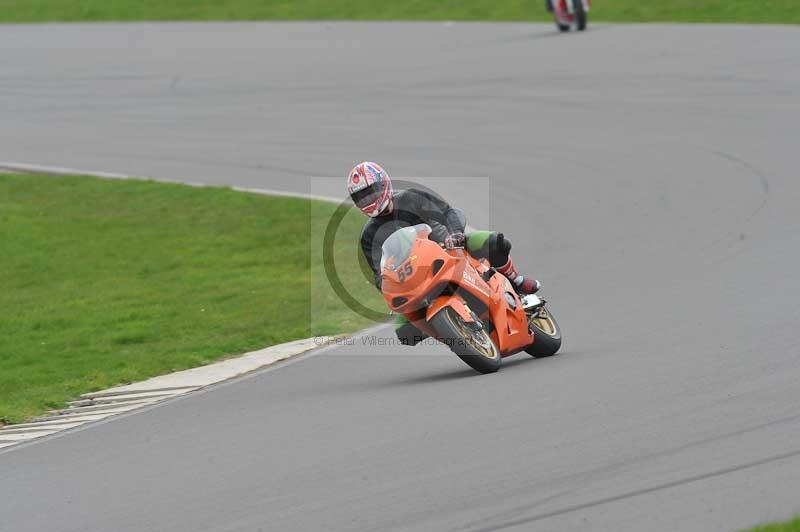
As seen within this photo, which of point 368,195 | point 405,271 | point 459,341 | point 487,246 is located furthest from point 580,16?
point 459,341

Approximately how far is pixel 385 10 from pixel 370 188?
2708 centimetres

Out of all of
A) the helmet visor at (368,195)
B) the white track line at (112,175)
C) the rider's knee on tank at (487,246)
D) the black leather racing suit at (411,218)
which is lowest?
the rider's knee on tank at (487,246)

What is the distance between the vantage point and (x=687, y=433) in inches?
302

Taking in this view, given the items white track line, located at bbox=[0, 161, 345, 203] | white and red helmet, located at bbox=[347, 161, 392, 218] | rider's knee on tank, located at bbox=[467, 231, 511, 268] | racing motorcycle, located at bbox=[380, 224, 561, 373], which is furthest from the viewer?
white track line, located at bbox=[0, 161, 345, 203]

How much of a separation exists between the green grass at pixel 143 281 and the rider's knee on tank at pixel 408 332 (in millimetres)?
2845

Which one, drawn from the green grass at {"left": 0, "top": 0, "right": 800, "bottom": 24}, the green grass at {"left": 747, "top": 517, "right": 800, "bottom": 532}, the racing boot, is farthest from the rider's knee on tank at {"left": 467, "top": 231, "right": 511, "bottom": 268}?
the green grass at {"left": 0, "top": 0, "right": 800, "bottom": 24}

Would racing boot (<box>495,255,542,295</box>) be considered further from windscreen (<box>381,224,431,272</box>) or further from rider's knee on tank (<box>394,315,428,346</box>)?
windscreen (<box>381,224,431,272</box>)

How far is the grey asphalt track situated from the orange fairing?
422 millimetres

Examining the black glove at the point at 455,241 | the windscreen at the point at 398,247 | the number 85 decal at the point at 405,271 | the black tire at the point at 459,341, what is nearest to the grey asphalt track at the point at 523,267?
the black tire at the point at 459,341

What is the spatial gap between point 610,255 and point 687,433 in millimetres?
7450

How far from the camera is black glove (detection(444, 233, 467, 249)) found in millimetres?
10180

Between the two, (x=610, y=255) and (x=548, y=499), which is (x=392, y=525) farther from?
(x=610, y=255)

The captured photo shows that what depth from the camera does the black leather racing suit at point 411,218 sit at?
35.2 feet

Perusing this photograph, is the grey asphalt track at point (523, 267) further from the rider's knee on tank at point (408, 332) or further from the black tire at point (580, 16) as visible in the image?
the black tire at point (580, 16)
